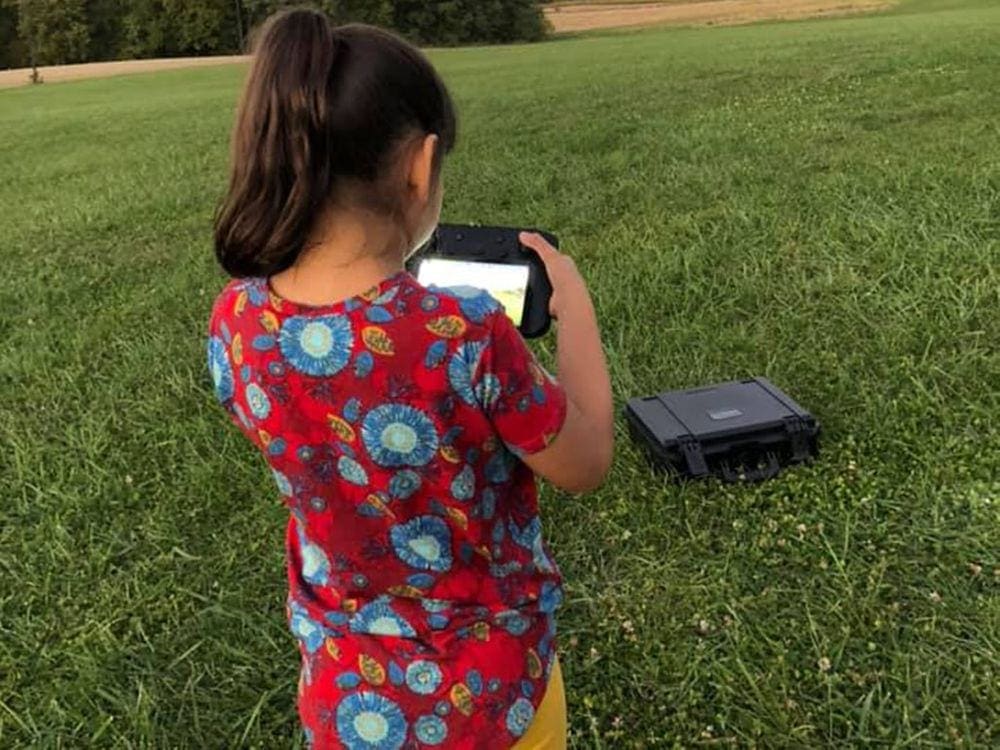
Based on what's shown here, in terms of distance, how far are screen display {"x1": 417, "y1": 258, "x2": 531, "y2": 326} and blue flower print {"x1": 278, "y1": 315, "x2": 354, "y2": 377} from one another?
33 centimetres

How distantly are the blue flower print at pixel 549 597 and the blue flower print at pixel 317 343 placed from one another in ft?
1.69

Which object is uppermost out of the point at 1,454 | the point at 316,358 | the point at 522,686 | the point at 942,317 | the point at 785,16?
the point at 316,358

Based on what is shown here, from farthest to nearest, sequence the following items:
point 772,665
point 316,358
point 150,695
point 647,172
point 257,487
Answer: point 647,172
point 257,487
point 150,695
point 772,665
point 316,358

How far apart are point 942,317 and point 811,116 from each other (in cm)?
446

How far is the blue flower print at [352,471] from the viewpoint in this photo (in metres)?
1.29

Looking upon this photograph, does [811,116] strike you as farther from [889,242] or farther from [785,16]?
[785,16]

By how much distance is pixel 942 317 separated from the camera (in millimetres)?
3859

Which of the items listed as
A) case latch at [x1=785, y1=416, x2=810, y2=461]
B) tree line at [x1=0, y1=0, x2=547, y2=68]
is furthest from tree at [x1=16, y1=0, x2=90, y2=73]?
case latch at [x1=785, y1=416, x2=810, y2=461]

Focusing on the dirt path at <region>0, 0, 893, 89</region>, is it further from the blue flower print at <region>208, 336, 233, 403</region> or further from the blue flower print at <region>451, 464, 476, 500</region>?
the blue flower print at <region>451, 464, 476, 500</region>

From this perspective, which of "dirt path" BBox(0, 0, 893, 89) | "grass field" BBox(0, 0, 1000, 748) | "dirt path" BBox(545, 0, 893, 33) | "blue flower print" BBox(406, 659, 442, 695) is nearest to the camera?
"blue flower print" BBox(406, 659, 442, 695)

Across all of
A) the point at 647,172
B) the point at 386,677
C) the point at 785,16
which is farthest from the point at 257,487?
the point at 785,16

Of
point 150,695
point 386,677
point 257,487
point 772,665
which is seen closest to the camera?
point 386,677

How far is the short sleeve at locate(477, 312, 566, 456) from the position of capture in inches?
48.4

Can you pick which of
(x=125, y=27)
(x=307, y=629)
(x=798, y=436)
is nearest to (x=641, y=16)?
(x=125, y=27)
